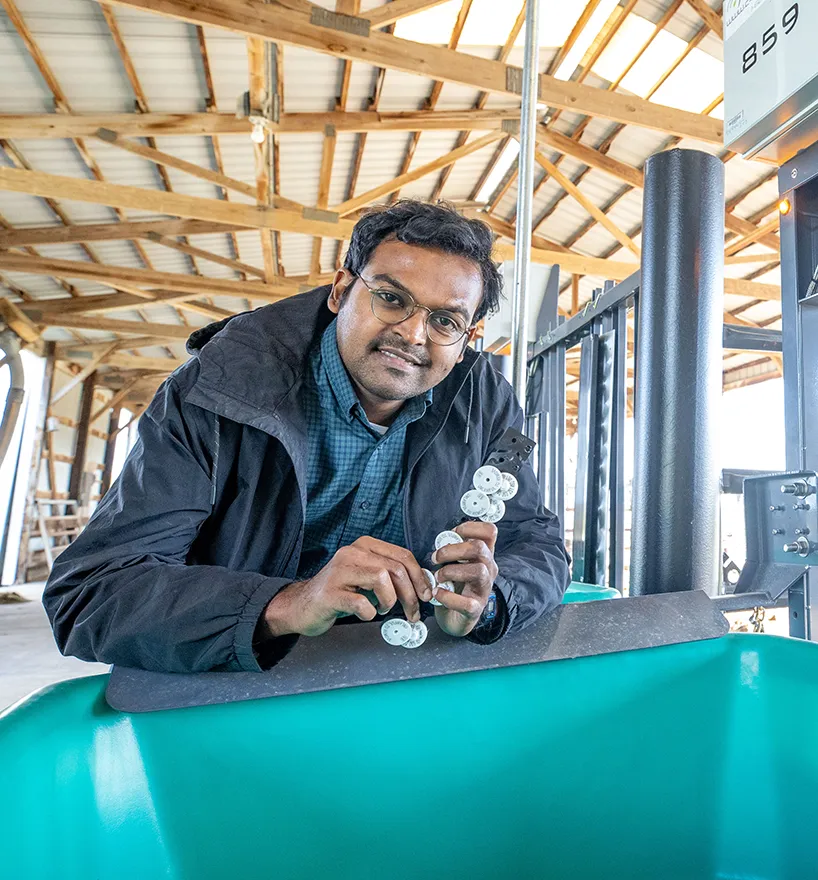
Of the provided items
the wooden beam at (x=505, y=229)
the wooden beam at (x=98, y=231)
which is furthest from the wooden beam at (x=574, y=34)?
the wooden beam at (x=98, y=231)

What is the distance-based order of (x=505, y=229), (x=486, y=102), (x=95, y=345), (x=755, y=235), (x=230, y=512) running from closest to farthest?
(x=230, y=512) → (x=486, y=102) → (x=755, y=235) → (x=505, y=229) → (x=95, y=345)

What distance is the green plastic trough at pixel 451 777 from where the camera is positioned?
2.44 ft

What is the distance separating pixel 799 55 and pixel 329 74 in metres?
4.46

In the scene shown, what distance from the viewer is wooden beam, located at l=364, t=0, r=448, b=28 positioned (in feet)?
11.8

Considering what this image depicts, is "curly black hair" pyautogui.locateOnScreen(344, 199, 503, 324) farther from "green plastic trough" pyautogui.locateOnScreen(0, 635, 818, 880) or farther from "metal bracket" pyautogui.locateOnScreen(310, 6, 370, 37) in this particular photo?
"metal bracket" pyautogui.locateOnScreen(310, 6, 370, 37)

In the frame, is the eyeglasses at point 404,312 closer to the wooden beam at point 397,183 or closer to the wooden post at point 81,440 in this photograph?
the wooden beam at point 397,183

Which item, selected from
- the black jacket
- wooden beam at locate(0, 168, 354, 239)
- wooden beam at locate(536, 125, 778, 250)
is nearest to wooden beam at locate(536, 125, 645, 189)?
wooden beam at locate(536, 125, 778, 250)

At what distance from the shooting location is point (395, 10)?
142 inches

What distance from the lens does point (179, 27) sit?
13.6ft

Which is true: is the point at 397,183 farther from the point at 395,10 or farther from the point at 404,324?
the point at 404,324

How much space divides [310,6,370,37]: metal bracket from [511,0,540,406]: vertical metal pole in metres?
2.64

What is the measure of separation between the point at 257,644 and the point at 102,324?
7663mm

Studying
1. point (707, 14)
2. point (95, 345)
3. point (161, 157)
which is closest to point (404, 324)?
point (161, 157)

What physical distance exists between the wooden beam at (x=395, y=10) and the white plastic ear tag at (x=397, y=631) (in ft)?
12.1
